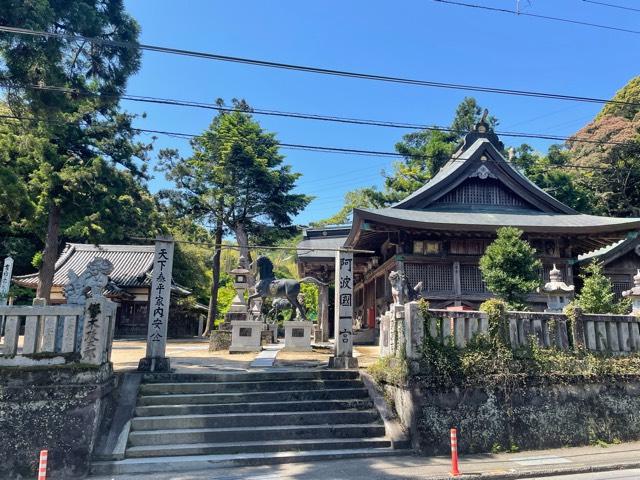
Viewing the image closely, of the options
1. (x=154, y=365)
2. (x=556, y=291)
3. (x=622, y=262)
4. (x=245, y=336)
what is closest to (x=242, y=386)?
(x=154, y=365)

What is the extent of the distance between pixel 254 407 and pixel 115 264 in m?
28.3

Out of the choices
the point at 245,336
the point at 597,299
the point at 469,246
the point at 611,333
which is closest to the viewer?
the point at 611,333

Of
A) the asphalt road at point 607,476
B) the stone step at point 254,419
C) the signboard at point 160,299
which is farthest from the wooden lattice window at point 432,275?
the asphalt road at point 607,476

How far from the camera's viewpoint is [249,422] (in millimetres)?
7645

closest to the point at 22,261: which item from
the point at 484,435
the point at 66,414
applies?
the point at 66,414

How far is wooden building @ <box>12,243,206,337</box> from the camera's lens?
29062mm

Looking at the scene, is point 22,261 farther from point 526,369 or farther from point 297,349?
point 526,369

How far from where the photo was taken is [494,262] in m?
14.0

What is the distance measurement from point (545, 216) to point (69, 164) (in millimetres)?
22361

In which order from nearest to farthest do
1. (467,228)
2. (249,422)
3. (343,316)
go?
(249,422), (343,316), (467,228)

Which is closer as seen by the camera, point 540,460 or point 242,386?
point 540,460

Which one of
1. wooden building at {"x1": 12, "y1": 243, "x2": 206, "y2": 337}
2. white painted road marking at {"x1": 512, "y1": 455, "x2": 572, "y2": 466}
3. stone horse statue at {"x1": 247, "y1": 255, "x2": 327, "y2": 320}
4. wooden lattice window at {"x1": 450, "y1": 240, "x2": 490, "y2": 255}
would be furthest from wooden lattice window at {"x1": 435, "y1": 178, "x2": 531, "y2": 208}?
wooden building at {"x1": 12, "y1": 243, "x2": 206, "y2": 337}

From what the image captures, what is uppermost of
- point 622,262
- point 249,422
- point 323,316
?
point 622,262

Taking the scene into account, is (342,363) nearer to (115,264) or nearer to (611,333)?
(611,333)
